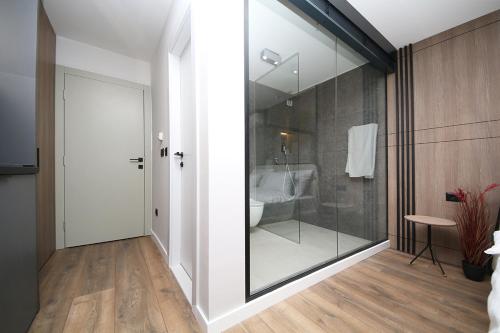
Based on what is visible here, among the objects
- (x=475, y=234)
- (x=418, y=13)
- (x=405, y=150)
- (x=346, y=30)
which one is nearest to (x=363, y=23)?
(x=346, y=30)

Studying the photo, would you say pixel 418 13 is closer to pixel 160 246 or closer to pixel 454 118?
pixel 454 118

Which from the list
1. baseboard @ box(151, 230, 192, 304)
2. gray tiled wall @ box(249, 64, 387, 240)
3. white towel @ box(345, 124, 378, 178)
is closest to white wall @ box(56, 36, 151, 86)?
gray tiled wall @ box(249, 64, 387, 240)

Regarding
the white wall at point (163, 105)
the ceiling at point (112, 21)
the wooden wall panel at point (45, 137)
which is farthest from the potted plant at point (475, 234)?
the wooden wall panel at point (45, 137)

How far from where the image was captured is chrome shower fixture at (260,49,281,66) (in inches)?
61.7

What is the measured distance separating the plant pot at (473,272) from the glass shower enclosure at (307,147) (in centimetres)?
77

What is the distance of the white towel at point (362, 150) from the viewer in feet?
7.70

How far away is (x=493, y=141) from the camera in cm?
185

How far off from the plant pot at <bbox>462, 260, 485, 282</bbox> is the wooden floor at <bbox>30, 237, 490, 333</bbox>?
0.17 ft

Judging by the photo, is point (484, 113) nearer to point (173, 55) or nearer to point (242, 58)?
point (242, 58)

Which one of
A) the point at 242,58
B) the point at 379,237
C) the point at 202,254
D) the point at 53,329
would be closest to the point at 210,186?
the point at 202,254

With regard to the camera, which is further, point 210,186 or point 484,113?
point 484,113

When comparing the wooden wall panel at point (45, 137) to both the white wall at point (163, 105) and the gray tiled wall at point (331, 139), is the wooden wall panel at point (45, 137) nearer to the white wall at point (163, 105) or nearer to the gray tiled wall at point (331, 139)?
the white wall at point (163, 105)

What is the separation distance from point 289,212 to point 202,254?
93 centimetres

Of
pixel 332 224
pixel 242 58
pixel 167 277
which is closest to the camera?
pixel 242 58
